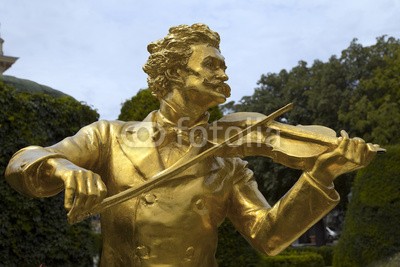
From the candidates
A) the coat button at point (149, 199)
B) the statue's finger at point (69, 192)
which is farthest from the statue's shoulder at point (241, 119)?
the statue's finger at point (69, 192)

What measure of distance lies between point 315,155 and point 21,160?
1.30 m

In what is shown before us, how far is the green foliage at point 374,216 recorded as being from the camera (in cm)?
1080

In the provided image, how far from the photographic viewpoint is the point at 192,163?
2.73 meters

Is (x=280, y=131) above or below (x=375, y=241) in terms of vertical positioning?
above

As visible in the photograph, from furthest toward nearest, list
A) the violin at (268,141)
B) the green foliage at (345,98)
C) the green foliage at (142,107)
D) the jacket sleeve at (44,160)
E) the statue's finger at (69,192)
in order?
the green foliage at (345,98) → the green foliage at (142,107) → the violin at (268,141) → the jacket sleeve at (44,160) → the statue's finger at (69,192)

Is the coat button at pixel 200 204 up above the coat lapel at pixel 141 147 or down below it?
below

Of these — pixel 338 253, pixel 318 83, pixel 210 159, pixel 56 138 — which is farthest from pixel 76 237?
pixel 318 83

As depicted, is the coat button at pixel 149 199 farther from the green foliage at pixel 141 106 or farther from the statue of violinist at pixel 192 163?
the green foliage at pixel 141 106

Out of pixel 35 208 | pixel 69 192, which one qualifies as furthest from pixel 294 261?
pixel 69 192

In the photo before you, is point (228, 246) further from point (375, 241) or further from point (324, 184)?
point (324, 184)

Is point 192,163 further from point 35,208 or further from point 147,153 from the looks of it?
point 35,208

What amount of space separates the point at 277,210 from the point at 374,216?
861 centimetres

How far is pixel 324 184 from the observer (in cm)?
283

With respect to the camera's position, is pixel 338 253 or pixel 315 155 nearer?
pixel 315 155
